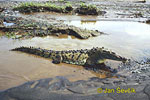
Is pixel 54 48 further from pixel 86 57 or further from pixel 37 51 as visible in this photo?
pixel 86 57

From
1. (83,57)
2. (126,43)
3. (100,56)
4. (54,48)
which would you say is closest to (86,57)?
(83,57)

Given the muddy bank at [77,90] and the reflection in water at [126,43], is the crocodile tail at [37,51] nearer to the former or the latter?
the muddy bank at [77,90]

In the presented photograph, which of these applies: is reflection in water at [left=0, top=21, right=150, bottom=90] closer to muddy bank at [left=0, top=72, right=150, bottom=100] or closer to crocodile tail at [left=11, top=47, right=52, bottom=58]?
crocodile tail at [left=11, top=47, right=52, bottom=58]

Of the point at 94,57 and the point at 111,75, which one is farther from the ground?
the point at 94,57

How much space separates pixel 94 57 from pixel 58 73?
4.47 feet

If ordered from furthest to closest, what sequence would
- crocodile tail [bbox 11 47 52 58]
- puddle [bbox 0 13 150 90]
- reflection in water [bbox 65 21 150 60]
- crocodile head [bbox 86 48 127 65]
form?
reflection in water [bbox 65 21 150 60] < crocodile tail [bbox 11 47 52 58] < crocodile head [bbox 86 48 127 65] < puddle [bbox 0 13 150 90]

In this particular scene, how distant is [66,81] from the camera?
4023 mm

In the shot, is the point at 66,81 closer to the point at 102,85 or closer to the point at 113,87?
the point at 102,85

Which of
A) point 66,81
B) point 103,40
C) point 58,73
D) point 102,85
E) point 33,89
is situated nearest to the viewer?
point 33,89

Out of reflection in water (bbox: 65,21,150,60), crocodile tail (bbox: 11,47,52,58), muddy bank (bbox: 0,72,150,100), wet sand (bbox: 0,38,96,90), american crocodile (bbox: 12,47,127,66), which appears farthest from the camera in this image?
reflection in water (bbox: 65,21,150,60)

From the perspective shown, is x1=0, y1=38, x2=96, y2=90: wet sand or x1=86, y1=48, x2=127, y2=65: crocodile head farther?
x1=86, y1=48, x2=127, y2=65: crocodile head

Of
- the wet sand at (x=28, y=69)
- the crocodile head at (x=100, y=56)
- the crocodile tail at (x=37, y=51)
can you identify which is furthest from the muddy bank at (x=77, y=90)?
the crocodile tail at (x=37, y=51)

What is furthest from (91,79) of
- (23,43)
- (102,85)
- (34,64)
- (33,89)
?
(23,43)

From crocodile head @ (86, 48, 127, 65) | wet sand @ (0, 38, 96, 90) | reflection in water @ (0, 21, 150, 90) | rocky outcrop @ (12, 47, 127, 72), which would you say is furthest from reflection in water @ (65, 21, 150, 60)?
wet sand @ (0, 38, 96, 90)
